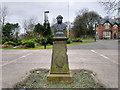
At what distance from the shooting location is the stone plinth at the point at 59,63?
3891mm

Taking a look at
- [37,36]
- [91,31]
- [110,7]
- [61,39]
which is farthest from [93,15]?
[61,39]

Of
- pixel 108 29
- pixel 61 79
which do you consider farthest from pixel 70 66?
pixel 108 29

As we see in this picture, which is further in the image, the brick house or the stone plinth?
the brick house

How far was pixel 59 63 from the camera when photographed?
3.96 m

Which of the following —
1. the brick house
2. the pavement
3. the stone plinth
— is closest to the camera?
the stone plinth

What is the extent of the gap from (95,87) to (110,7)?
6727mm

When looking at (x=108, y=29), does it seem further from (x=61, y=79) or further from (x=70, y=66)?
(x=61, y=79)

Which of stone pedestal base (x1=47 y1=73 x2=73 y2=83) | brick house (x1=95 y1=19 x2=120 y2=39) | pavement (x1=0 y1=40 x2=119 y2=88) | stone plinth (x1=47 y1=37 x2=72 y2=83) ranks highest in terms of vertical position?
brick house (x1=95 y1=19 x2=120 y2=39)

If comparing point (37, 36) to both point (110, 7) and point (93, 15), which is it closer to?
point (110, 7)

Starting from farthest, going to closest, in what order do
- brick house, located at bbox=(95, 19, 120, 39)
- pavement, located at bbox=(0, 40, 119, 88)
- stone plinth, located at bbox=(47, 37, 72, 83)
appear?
brick house, located at bbox=(95, 19, 120, 39), pavement, located at bbox=(0, 40, 119, 88), stone plinth, located at bbox=(47, 37, 72, 83)

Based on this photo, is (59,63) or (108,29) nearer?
(59,63)

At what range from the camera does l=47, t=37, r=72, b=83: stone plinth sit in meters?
3.89

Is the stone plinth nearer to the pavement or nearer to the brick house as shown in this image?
the pavement

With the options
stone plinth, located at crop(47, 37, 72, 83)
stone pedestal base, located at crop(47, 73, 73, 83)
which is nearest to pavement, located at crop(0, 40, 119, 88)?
stone pedestal base, located at crop(47, 73, 73, 83)
